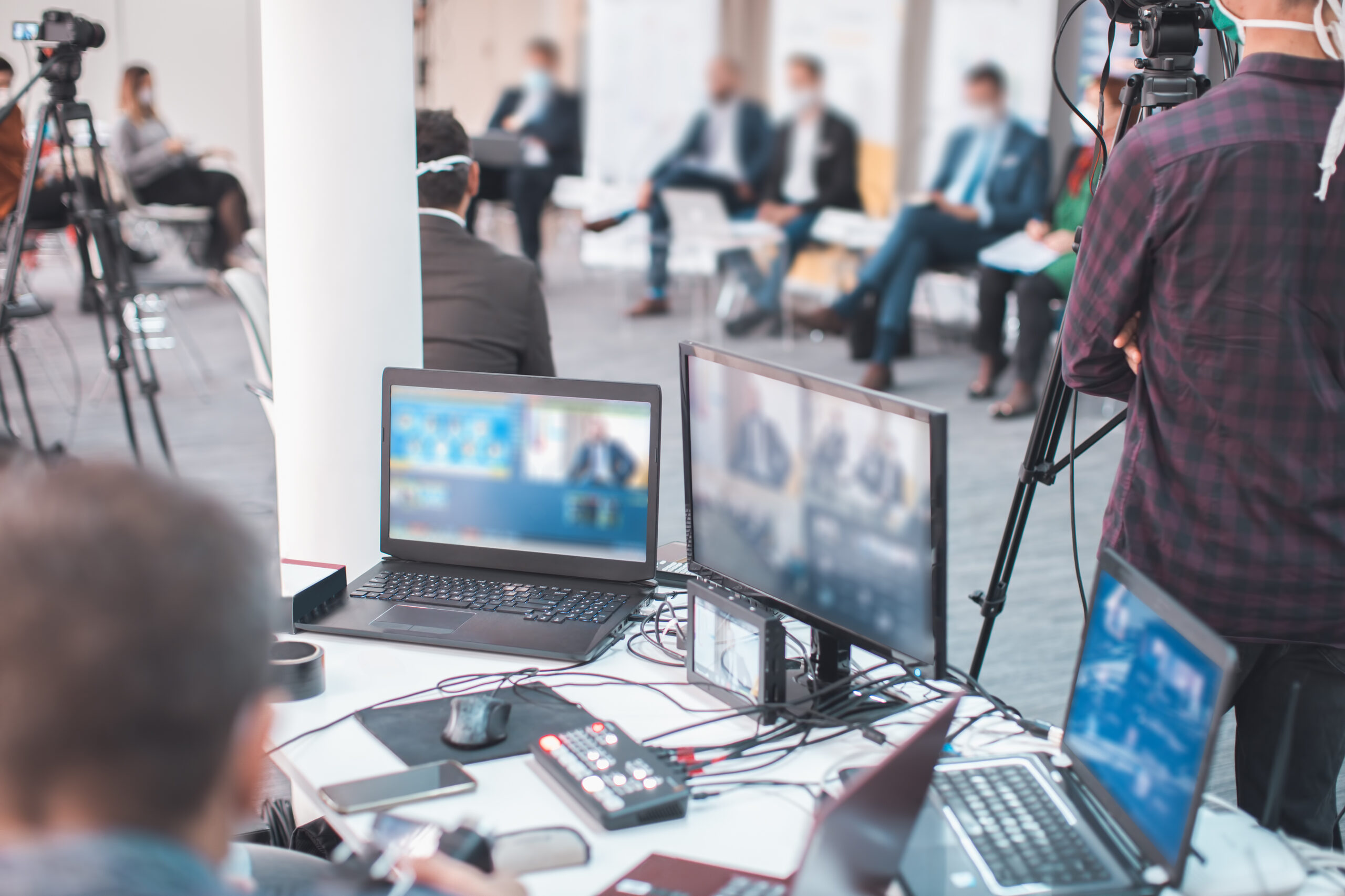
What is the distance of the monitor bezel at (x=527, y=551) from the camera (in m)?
1.88

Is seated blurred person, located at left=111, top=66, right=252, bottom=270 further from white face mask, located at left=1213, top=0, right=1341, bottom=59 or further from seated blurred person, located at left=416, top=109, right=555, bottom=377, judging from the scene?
white face mask, located at left=1213, top=0, right=1341, bottom=59

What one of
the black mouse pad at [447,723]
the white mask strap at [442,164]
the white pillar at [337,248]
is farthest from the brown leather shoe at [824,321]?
the black mouse pad at [447,723]

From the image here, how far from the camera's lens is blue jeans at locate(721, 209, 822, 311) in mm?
7410

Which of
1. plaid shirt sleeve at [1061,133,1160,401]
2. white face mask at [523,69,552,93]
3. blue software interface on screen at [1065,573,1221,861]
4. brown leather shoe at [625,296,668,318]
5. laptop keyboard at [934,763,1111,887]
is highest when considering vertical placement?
white face mask at [523,69,552,93]

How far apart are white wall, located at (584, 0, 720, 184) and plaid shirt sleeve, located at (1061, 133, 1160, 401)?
7.56m

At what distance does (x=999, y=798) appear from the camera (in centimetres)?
132

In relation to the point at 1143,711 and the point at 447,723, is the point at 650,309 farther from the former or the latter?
the point at 1143,711

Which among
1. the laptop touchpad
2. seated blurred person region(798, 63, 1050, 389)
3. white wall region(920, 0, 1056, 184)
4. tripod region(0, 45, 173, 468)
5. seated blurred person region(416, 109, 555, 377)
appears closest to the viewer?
the laptop touchpad

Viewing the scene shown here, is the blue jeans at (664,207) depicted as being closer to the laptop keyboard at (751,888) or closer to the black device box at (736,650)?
the black device box at (736,650)

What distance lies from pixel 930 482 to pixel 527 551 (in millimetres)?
802

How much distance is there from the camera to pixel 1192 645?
111 cm

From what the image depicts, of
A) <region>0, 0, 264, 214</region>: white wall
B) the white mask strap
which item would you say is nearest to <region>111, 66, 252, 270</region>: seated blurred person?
<region>0, 0, 264, 214</region>: white wall

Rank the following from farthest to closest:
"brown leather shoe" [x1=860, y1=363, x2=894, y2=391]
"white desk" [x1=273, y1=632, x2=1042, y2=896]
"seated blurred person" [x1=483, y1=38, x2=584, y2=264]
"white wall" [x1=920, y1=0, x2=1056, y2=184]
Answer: "seated blurred person" [x1=483, y1=38, x2=584, y2=264]
"white wall" [x1=920, y1=0, x2=1056, y2=184]
"brown leather shoe" [x1=860, y1=363, x2=894, y2=391]
"white desk" [x1=273, y1=632, x2=1042, y2=896]

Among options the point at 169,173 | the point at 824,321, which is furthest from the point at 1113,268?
the point at 169,173
